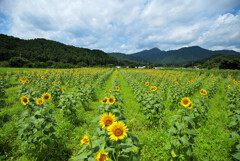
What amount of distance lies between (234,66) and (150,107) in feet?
219

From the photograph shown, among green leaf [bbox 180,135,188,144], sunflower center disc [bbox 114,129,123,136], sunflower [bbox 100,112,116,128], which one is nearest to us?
sunflower center disc [bbox 114,129,123,136]

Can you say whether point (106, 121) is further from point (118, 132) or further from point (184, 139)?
point (184, 139)

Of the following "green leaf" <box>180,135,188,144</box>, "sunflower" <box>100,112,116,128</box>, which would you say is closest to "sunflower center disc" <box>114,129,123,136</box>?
"sunflower" <box>100,112,116,128</box>

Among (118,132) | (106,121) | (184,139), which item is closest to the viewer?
(118,132)

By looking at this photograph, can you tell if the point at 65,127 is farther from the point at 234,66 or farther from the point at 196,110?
the point at 234,66

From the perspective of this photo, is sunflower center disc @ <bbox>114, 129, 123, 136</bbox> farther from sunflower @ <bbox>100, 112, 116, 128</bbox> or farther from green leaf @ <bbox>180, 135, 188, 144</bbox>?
green leaf @ <bbox>180, 135, 188, 144</bbox>

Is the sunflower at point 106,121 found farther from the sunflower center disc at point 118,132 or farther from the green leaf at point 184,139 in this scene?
Result: the green leaf at point 184,139

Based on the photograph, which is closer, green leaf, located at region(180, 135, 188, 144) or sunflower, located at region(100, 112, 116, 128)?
sunflower, located at region(100, 112, 116, 128)

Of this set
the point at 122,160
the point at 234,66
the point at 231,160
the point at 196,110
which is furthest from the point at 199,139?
the point at 234,66

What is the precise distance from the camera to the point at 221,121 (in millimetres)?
4922

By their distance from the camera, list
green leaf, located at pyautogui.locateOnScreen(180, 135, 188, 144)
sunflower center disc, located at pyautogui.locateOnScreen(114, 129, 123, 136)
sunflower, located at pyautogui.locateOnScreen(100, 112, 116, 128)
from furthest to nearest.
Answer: green leaf, located at pyautogui.locateOnScreen(180, 135, 188, 144) → sunflower, located at pyautogui.locateOnScreen(100, 112, 116, 128) → sunflower center disc, located at pyautogui.locateOnScreen(114, 129, 123, 136)

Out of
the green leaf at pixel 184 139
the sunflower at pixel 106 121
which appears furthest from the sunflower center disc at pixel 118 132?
the green leaf at pixel 184 139

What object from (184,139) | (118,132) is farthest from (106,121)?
(184,139)

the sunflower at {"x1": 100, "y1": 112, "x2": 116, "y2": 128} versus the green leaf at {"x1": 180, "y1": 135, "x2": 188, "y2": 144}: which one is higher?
the sunflower at {"x1": 100, "y1": 112, "x2": 116, "y2": 128}
